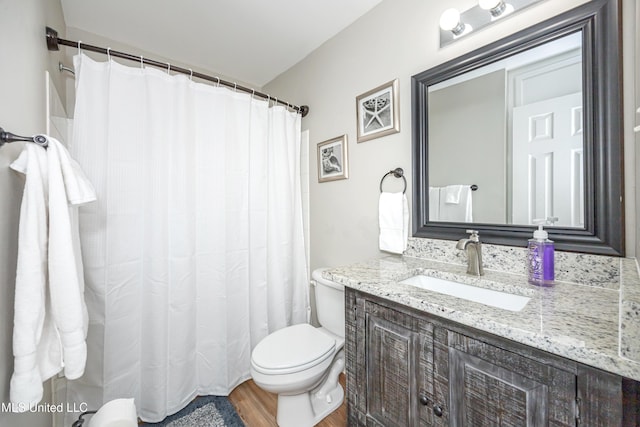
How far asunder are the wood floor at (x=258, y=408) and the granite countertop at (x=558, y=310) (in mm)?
959

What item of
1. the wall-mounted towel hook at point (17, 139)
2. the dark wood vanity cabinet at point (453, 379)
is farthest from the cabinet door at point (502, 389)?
the wall-mounted towel hook at point (17, 139)

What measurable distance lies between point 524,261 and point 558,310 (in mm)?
358

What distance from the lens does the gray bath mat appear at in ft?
4.74

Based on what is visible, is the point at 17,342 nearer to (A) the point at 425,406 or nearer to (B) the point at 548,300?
(A) the point at 425,406

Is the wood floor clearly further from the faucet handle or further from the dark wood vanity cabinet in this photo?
the faucet handle

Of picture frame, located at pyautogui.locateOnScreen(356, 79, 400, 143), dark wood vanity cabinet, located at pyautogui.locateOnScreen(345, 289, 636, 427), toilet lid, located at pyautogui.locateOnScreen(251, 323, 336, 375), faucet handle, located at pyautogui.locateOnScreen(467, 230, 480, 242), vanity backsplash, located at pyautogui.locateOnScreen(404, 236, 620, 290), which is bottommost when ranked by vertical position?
toilet lid, located at pyautogui.locateOnScreen(251, 323, 336, 375)

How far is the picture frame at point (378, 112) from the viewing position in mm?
1500

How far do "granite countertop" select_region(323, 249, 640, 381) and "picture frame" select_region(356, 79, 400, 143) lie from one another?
0.87m

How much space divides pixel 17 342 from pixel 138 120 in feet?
3.80

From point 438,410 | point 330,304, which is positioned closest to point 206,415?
point 330,304

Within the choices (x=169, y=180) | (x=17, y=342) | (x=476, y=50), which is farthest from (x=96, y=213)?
(x=476, y=50)

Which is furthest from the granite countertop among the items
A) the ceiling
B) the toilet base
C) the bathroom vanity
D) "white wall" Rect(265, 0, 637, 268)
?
the ceiling

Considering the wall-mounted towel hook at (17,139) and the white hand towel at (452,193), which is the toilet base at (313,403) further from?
the wall-mounted towel hook at (17,139)

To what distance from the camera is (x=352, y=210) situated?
1806 mm
